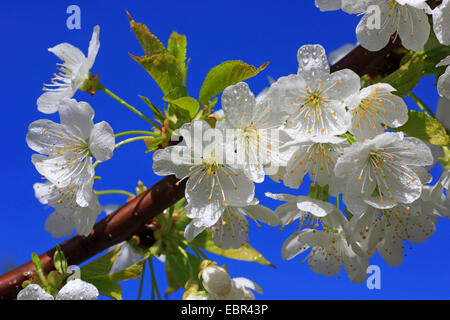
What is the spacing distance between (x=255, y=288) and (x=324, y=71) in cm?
90

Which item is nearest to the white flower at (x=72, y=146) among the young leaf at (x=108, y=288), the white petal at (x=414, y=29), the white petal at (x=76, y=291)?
the white petal at (x=76, y=291)

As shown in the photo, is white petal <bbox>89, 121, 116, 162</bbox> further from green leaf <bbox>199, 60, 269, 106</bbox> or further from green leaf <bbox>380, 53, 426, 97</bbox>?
green leaf <bbox>380, 53, 426, 97</bbox>

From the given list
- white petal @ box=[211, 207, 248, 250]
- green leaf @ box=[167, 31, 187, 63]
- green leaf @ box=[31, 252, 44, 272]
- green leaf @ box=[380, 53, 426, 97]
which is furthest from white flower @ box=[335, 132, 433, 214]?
green leaf @ box=[31, 252, 44, 272]

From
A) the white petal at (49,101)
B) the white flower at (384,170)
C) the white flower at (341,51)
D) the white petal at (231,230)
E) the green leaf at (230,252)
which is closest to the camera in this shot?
the white flower at (384,170)

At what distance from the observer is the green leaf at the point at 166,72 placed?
5.03 feet

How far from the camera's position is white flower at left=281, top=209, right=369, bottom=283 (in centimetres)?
164

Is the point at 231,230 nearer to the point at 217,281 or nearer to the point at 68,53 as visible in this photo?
the point at 217,281

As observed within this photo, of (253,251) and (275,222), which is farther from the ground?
(253,251)

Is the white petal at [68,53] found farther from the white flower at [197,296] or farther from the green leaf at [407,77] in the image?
the green leaf at [407,77]

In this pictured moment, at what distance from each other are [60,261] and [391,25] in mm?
1460

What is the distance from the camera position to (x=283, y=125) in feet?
4.78

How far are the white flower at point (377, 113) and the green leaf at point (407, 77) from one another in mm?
59
